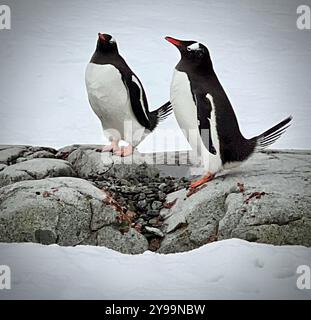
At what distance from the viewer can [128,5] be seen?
4.97 m

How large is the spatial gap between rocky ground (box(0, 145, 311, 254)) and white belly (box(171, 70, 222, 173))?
0.10 metres

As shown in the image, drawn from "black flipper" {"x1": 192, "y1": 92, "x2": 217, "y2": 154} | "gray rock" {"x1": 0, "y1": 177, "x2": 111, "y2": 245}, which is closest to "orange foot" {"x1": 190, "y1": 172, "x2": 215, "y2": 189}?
"black flipper" {"x1": 192, "y1": 92, "x2": 217, "y2": 154}

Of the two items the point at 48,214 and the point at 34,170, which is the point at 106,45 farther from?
the point at 48,214

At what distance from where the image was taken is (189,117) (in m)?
2.46

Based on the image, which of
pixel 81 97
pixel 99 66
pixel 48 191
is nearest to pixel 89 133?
pixel 81 97

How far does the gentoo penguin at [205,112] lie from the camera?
2432mm

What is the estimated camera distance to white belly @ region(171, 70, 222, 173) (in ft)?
8.02

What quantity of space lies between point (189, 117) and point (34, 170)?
0.69 m

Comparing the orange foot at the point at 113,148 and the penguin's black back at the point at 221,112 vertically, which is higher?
the penguin's black back at the point at 221,112

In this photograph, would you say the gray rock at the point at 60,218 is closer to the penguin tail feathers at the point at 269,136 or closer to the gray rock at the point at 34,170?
the gray rock at the point at 34,170

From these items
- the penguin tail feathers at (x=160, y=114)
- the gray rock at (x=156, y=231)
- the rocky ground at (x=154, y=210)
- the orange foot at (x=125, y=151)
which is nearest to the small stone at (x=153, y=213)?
the rocky ground at (x=154, y=210)

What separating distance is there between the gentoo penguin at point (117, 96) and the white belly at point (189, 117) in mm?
368

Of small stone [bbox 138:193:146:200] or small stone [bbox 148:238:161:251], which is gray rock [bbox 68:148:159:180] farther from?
small stone [bbox 148:238:161:251]
